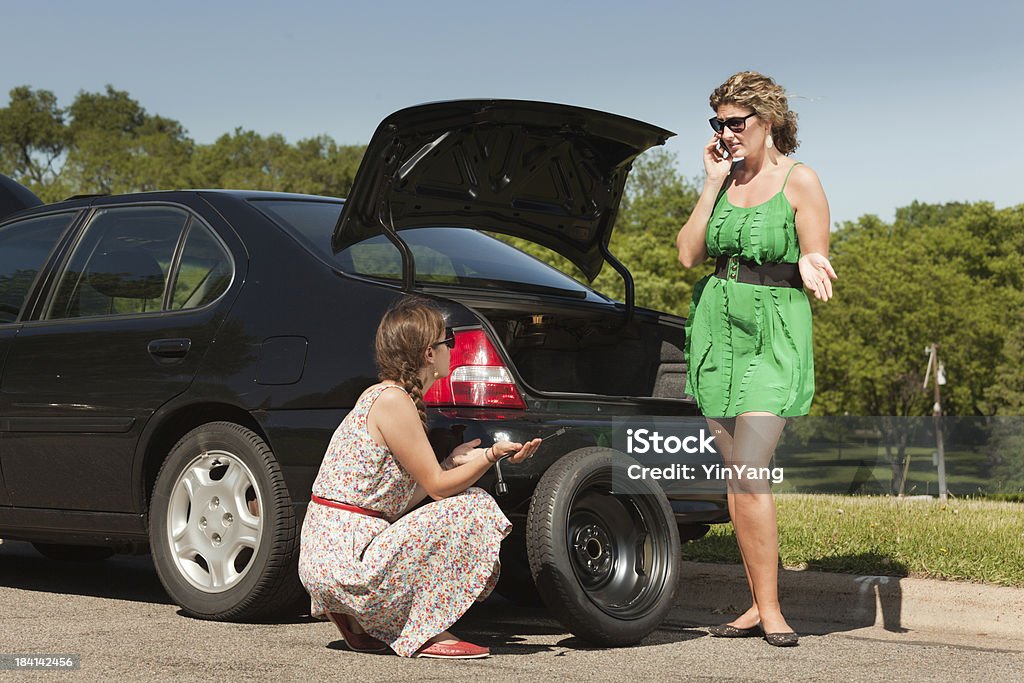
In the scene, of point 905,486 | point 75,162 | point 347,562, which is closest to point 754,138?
point 347,562

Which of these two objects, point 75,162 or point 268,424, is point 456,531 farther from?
point 75,162

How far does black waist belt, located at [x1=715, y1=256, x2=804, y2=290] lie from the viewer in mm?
4945

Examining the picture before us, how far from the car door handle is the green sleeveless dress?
2.02 meters

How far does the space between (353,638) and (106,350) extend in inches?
70.6

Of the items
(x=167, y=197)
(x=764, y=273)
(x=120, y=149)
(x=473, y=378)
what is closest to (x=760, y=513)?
(x=764, y=273)

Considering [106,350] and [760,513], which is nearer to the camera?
[760,513]

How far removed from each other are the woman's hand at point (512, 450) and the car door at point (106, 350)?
1406mm

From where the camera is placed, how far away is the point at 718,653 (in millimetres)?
4645

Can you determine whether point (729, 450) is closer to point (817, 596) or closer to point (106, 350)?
point (817, 596)

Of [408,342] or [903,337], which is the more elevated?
[903,337]

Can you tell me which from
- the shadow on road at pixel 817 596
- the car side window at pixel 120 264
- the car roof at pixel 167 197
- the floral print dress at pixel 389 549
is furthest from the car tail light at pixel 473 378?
the shadow on road at pixel 817 596

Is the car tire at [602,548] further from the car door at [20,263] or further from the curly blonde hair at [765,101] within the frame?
the car door at [20,263]

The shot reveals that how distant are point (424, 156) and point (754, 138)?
4.14ft

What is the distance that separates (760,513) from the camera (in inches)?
193
